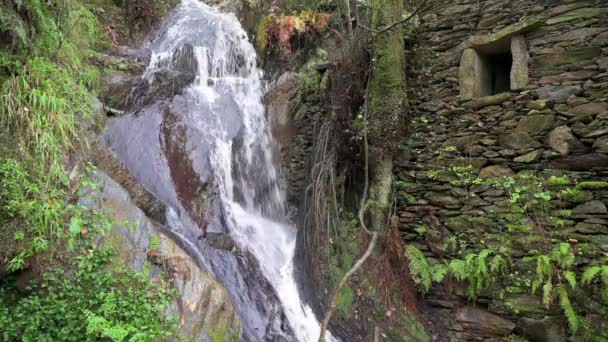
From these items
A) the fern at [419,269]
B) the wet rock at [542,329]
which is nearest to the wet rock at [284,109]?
the fern at [419,269]

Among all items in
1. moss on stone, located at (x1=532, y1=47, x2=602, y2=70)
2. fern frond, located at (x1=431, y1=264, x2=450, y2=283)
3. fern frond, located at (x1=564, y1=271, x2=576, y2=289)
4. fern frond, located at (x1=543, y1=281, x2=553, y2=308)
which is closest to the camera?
fern frond, located at (x1=564, y1=271, x2=576, y2=289)

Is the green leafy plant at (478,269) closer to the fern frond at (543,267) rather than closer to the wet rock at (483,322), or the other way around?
the wet rock at (483,322)

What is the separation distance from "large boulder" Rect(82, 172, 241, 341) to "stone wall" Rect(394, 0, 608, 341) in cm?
286

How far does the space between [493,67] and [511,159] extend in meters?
1.59

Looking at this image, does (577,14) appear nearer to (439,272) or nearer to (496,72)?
(496,72)

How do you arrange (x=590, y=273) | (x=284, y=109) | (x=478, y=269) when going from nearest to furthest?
1. (x=590, y=273)
2. (x=478, y=269)
3. (x=284, y=109)

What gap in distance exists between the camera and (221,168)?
5.85 meters

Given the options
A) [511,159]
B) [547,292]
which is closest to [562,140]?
[511,159]

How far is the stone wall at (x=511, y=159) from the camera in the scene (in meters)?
4.10

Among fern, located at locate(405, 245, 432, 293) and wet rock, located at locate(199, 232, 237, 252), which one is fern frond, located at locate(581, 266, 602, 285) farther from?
wet rock, located at locate(199, 232, 237, 252)

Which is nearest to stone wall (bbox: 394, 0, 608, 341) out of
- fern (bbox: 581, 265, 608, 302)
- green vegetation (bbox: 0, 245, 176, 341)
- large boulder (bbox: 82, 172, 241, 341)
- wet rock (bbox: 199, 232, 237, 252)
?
fern (bbox: 581, 265, 608, 302)

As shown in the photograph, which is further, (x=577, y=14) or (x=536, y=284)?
(x=577, y=14)

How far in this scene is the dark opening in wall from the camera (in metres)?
5.23

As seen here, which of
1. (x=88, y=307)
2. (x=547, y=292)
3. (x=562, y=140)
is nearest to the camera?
(x=88, y=307)
